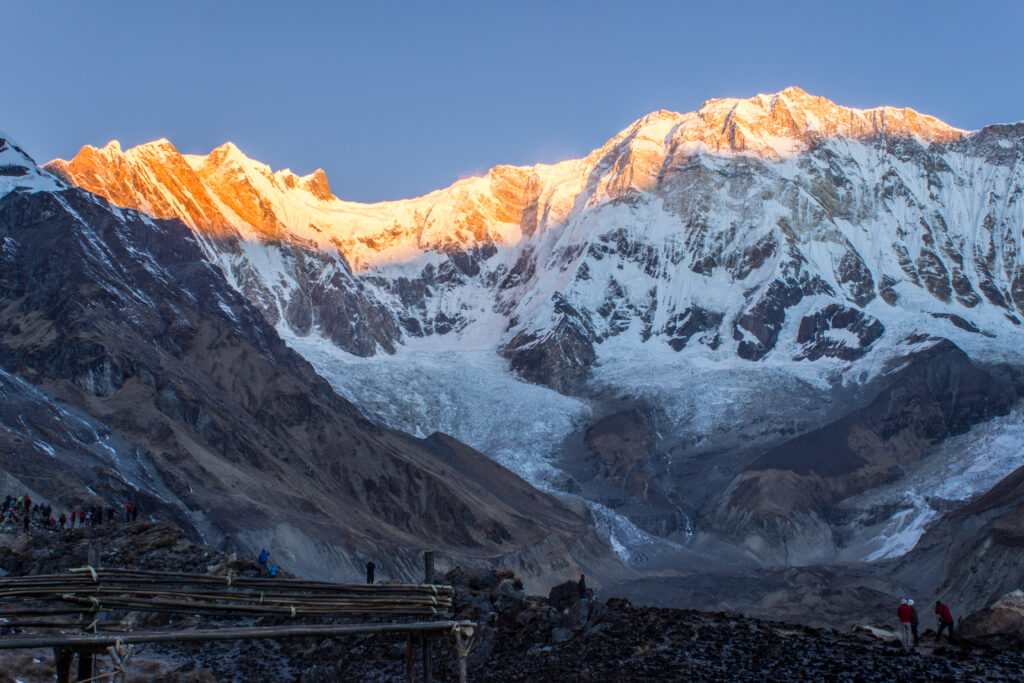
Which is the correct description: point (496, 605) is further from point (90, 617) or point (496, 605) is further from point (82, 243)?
point (82, 243)

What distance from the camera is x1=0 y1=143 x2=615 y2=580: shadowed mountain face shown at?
65312mm

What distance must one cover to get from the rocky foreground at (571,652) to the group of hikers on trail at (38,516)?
30.6 ft

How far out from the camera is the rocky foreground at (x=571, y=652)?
2373 cm

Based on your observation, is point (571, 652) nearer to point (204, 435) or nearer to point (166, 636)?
point (166, 636)

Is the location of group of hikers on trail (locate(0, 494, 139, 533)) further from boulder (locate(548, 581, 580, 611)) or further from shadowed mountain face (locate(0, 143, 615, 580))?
boulder (locate(548, 581, 580, 611))

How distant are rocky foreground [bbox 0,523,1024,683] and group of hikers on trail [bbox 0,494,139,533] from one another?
9.34 meters

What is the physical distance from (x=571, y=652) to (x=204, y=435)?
198 ft

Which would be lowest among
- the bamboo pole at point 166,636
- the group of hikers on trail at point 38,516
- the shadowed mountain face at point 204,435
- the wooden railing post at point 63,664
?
the wooden railing post at point 63,664

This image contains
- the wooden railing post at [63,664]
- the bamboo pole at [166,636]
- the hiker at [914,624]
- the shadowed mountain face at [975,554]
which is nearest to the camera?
the bamboo pole at [166,636]

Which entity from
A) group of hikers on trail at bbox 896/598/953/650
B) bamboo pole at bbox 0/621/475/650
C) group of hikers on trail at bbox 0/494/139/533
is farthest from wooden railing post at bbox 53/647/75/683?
group of hikers on trail at bbox 0/494/139/533

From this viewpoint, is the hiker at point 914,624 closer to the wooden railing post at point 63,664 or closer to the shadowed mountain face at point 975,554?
the wooden railing post at point 63,664

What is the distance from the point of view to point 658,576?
10981cm

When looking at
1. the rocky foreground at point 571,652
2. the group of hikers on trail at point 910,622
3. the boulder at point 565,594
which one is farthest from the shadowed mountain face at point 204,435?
the group of hikers on trail at point 910,622

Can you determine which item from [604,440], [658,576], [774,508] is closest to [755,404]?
[604,440]
